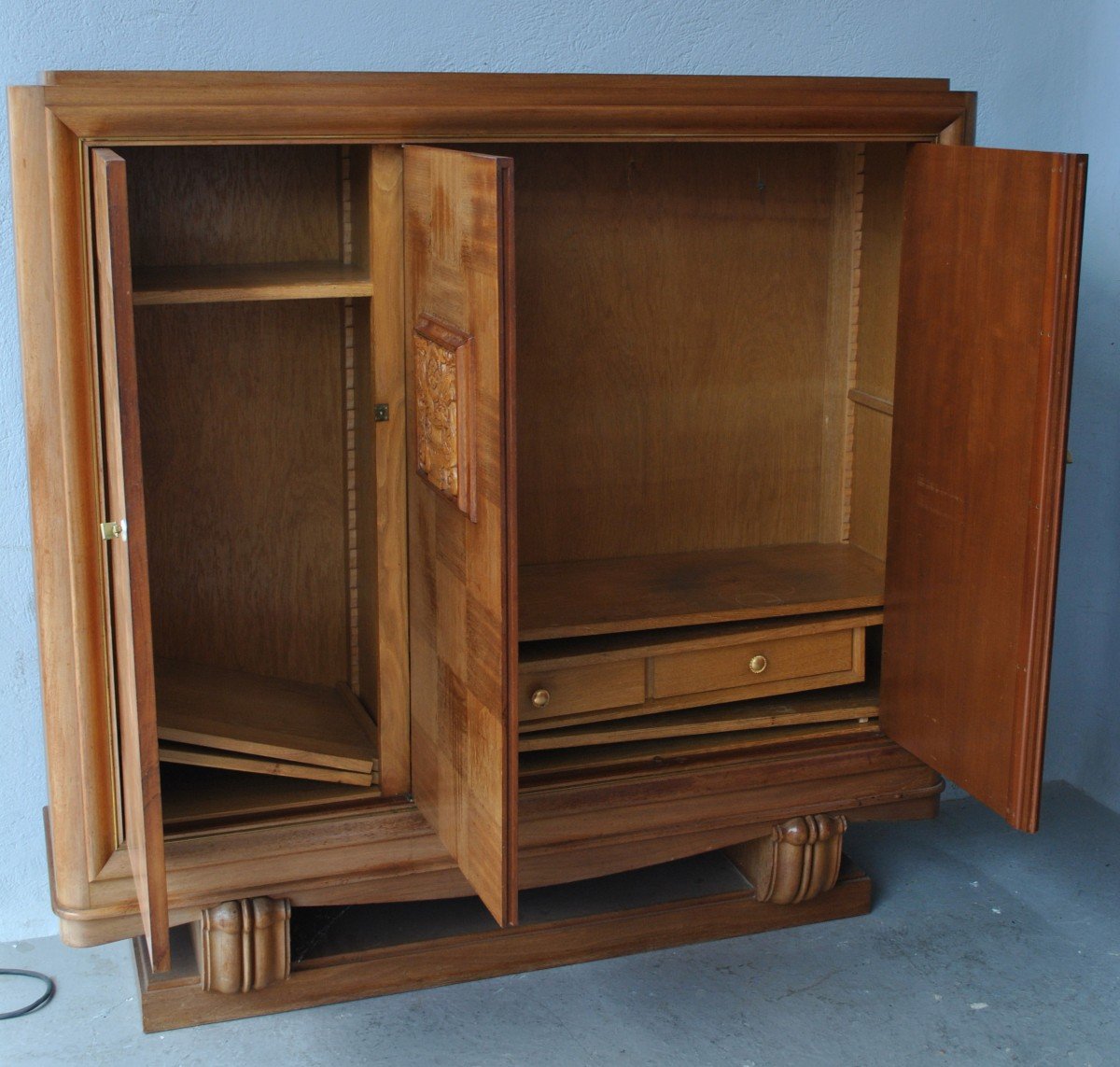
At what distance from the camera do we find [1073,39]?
295 centimetres

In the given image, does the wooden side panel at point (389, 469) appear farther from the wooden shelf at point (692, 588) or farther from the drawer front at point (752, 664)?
the drawer front at point (752, 664)

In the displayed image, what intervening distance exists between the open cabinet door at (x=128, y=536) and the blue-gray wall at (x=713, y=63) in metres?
0.58

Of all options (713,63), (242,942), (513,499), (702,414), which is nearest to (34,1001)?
(242,942)

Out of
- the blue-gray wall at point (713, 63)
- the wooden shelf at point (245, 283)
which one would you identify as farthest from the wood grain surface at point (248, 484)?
the blue-gray wall at point (713, 63)

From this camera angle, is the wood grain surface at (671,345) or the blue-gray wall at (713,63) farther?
the wood grain surface at (671,345)

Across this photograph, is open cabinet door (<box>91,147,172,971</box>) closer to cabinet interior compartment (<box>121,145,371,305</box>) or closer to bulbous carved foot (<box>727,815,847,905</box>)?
cabinet interior compartment (<box>121,145,371,305</box>)

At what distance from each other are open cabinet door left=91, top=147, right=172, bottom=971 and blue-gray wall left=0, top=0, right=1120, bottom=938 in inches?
23.0

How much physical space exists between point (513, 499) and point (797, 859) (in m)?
1.10

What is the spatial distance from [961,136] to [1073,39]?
852 millimetres

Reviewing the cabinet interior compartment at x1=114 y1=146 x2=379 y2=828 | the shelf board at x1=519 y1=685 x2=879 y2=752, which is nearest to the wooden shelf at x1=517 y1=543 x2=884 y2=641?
the shelf board at x1=519 y1=685 x2=879 y2=752

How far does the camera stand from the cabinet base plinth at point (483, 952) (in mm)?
2385

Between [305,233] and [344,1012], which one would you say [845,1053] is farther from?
[305,233]

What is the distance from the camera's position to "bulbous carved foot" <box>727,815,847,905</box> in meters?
2.57

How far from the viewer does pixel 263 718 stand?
2385mm
